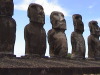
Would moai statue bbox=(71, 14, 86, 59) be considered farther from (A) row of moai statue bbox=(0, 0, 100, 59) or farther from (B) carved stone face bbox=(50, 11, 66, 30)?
(B) carved stone face bbox=(50, 11, 66, 30)

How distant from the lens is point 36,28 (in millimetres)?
8797

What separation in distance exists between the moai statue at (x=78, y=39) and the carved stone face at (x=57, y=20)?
101cm

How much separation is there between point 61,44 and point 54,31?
53cm

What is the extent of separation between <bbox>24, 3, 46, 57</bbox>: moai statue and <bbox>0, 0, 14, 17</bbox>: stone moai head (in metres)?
0.80

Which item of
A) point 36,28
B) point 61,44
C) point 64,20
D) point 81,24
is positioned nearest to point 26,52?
point 36,28

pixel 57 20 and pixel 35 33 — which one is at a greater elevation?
pixel 57 20

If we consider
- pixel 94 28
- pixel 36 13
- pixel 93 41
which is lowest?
pixel 93 41

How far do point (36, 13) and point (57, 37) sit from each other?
126cm

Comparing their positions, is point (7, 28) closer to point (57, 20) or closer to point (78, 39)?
point (57, 20)

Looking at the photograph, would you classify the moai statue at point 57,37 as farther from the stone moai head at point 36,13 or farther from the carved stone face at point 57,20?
the stone moai head at point 36,13

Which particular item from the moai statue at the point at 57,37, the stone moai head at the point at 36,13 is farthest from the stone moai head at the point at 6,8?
the moai statue at the point at 57,37

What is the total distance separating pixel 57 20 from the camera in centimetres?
998

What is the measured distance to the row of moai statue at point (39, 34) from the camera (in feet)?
25.8

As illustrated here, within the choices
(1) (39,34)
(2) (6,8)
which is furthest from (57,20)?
(2) (6,8)
